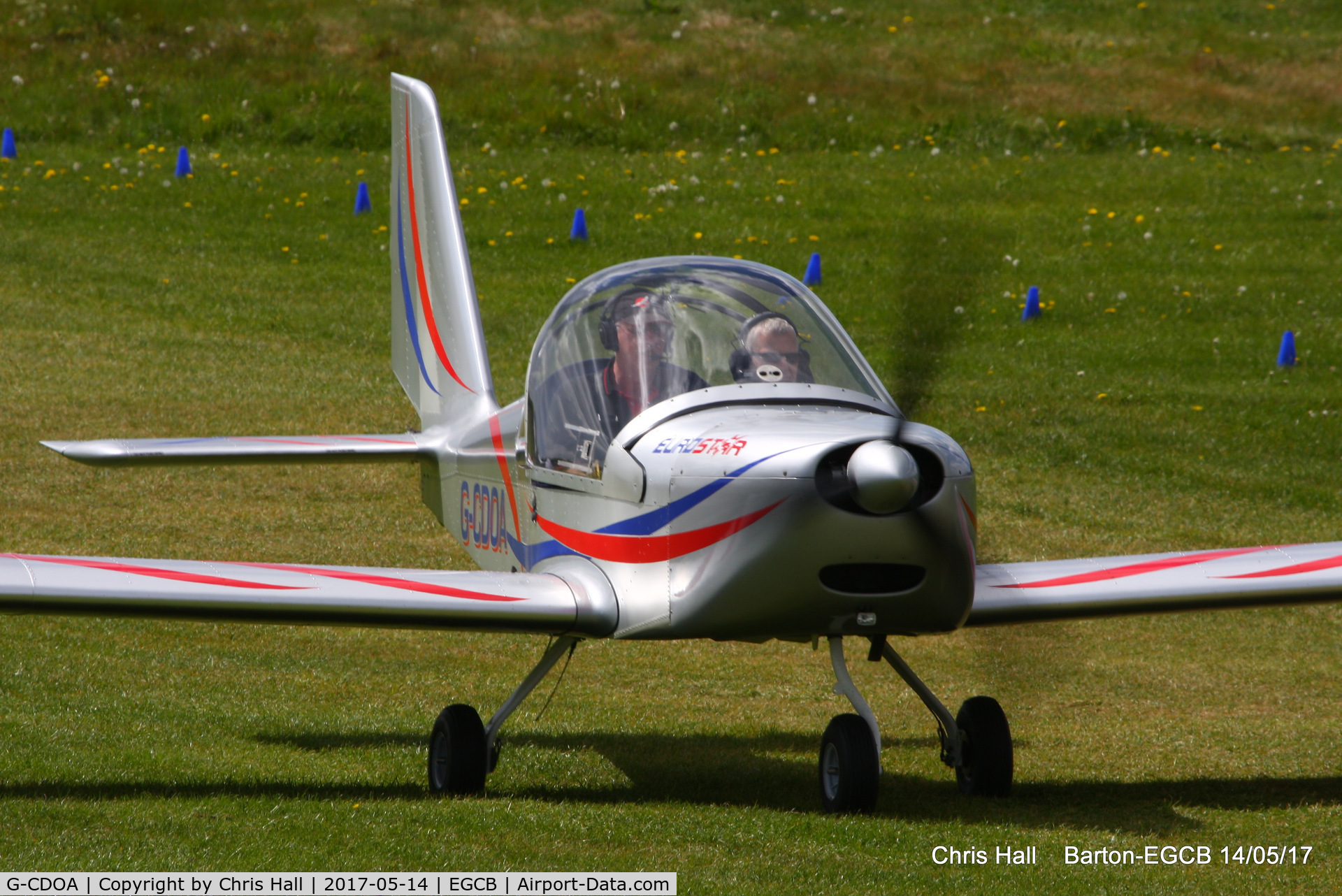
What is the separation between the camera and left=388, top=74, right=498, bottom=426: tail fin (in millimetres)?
9719

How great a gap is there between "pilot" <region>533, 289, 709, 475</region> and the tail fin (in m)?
1.93

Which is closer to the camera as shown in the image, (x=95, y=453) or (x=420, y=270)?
(x=95, y=453)

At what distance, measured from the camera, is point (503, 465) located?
821 centimetres

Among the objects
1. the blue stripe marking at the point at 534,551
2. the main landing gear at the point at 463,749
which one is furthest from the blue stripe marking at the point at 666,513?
the main landing gear at the point at 463,749

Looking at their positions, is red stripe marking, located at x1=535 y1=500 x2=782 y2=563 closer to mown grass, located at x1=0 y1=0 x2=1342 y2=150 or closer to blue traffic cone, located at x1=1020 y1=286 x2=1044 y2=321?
blue traffic cone, located at x1=1020 y1=286 x2=1044 y2=321

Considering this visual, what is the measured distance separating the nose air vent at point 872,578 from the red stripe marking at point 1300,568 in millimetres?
2207

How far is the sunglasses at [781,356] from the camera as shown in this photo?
22.3 feet

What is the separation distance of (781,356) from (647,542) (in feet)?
3.62

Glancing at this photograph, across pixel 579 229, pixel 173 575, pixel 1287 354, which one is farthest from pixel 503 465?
pixel 579 229

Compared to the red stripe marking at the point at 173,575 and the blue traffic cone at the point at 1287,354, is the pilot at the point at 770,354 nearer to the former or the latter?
the red stripe marking at the point at 173,575

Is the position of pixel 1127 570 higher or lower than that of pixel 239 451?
lower

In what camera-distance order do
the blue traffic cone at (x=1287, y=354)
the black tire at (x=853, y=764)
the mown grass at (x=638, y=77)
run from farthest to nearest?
the mown grass at (x=638, y=77) → the blue traffic cone at (x=1287, y=354) → the black tire at (x=853, y=764)

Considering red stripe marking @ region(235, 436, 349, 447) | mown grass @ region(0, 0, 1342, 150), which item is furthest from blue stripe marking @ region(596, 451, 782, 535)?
mown grass @ region(0, 0, 1342, 150)

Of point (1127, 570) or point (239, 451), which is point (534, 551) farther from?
point (1127, 570)
